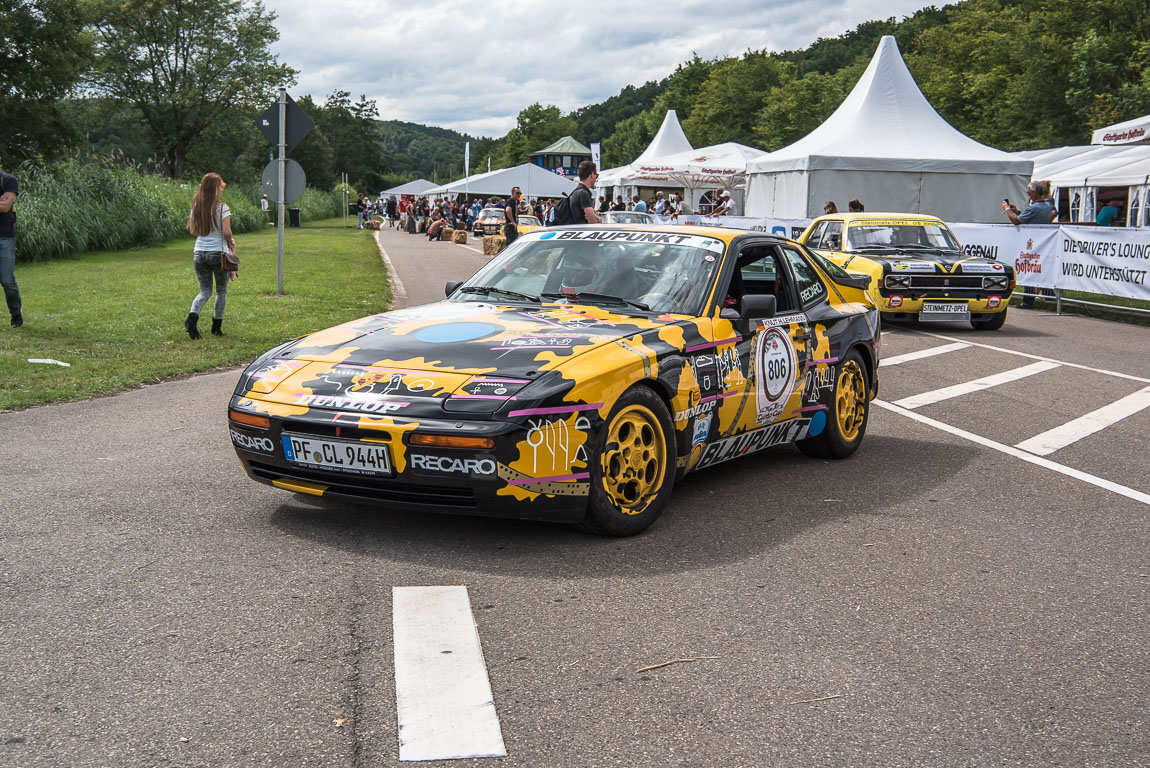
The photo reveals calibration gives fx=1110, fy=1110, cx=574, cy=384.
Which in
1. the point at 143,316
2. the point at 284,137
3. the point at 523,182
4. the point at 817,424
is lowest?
the point at 143,316

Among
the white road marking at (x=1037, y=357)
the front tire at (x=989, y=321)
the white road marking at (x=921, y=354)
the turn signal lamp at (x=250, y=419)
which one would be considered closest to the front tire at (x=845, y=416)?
the turn signal lamp at (x=250, y=419)

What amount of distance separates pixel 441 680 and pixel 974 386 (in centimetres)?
810

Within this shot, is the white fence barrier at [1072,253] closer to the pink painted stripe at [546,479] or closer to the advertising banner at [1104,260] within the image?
the advertising banner at [1104,260]

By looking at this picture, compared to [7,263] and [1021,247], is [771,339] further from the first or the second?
[1021,247]

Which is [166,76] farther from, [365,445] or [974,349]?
[365,445]

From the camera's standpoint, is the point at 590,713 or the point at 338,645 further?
the point at 338,645

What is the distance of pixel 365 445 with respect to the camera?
14.9ft

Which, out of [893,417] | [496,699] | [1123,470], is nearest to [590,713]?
[496,699]

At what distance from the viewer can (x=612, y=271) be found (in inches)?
236

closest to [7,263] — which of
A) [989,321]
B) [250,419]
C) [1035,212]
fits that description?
[250,419]

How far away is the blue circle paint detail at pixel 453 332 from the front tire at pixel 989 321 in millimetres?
11572

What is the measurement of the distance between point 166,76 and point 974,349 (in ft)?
202

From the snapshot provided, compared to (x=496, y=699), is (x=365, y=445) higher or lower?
higher

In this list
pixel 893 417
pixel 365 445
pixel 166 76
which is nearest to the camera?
pixel 365 445
